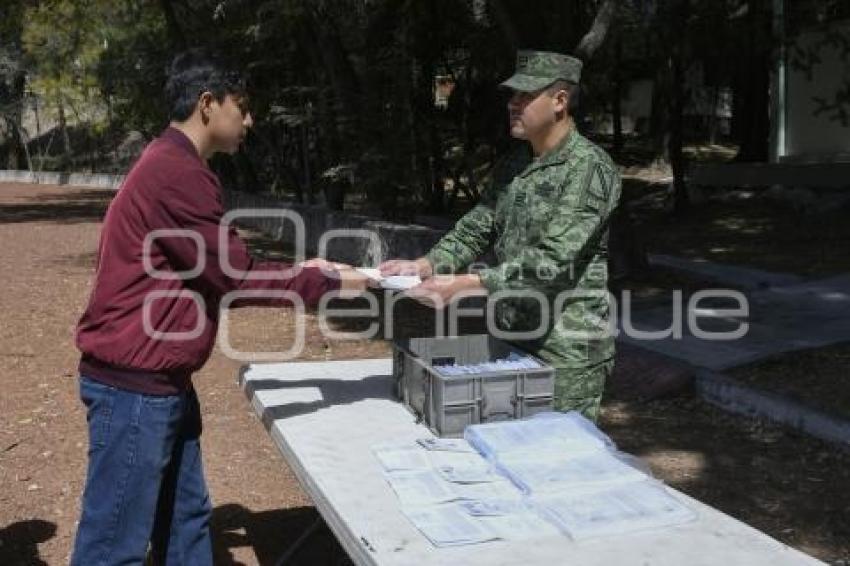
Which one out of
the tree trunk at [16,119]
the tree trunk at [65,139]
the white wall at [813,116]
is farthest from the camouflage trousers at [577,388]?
the tree trunk at [16,119]

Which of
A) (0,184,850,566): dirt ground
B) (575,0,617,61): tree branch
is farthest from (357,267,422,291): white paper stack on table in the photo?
(575,0,617,61): tree branch

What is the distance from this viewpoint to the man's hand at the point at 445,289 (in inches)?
134

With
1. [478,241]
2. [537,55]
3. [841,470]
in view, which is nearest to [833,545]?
[841,470]

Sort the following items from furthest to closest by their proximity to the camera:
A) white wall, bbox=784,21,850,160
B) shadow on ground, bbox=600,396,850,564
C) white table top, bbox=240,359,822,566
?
white wall, bbox=784,21,850,160
shadow on ground, bbox=600,396,850,564
white table top, bbox=240,359,822,566

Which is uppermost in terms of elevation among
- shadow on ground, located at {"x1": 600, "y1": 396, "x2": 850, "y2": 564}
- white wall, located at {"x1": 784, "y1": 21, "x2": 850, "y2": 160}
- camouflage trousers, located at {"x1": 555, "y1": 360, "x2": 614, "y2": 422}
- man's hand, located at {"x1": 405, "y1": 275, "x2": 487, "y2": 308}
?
white wall, located at {"x1": 784, "y1": 21, "x2": 850, "y2": 160}

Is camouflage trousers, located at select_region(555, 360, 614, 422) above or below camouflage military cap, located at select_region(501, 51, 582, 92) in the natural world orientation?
below

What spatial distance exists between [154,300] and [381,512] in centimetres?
85

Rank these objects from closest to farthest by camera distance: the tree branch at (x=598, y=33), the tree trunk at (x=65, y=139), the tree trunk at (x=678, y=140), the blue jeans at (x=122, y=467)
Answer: the blue jeans at (x=122, y=467)
the tree branch at (x=598, y=33)
the tree trunk at (x=678, y=140)
the tree trunk at (x=65, y=139)

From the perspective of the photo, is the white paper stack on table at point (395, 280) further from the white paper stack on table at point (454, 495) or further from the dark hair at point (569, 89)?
the dark hair at point (569, 89)

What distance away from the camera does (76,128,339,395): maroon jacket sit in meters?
2.79

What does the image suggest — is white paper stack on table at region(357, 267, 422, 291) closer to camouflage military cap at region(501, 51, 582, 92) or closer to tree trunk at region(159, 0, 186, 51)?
camouflage military cap at region(501, 51, 582, 92)

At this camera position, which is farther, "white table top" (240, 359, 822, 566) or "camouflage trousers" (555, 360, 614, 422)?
"camouflage trousers" (555, 360, 614, 422)

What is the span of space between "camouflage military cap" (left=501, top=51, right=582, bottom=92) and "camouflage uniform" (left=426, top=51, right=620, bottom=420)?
197 millimetres

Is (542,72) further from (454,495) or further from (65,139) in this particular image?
(65,139)
